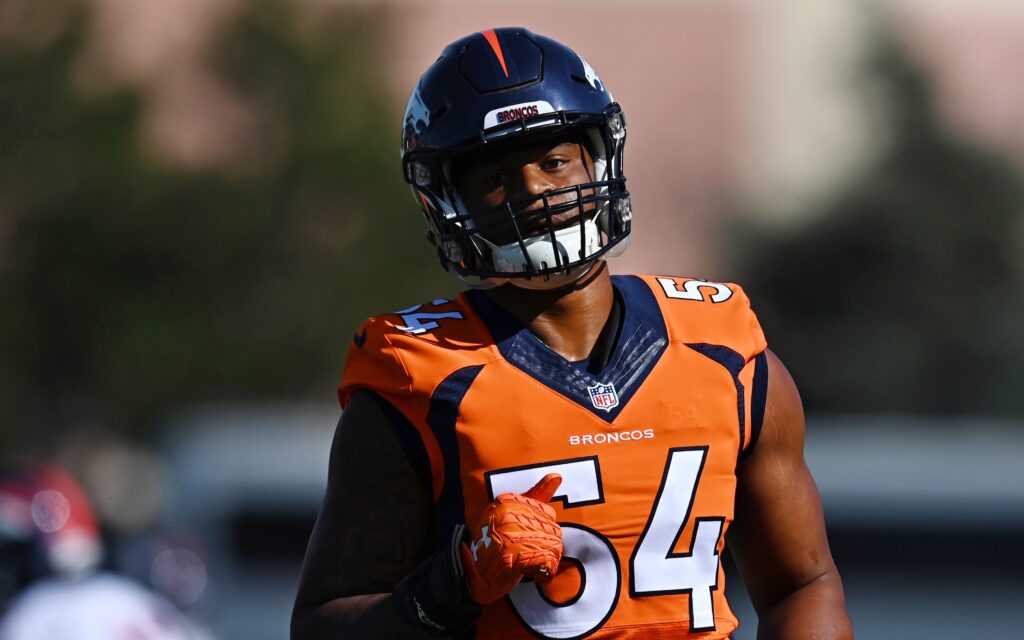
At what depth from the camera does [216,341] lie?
22.0 metres

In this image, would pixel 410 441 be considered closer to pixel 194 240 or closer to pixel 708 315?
pixel 708 315

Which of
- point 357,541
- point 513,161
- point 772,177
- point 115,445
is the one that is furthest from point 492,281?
point 772,177

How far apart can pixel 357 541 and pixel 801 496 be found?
2.99ft

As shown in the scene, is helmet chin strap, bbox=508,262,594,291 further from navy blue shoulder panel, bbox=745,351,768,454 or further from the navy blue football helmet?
navy blue shoulder panel, bbox=745,351,768,454

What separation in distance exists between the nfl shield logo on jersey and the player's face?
1.06 ft

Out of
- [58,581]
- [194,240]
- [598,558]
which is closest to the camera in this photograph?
[598,558]

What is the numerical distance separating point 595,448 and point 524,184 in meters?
0.56

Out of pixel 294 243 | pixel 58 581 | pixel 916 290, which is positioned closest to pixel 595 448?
pixel 58 581

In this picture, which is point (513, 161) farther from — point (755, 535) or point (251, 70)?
point (251, 70)

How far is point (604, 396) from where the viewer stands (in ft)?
10.4

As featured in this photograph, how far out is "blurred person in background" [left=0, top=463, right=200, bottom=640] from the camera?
6203 mm

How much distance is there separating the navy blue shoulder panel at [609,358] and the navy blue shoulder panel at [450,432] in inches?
4.7

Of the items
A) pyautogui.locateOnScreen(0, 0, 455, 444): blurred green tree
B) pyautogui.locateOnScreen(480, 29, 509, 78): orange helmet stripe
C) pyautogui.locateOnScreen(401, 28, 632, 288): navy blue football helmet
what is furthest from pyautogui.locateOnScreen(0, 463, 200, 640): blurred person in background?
pyautogui.locateOnScreen(0, 0, 455, 444): blurred green tree

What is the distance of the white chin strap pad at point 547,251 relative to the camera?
322 centimetres
